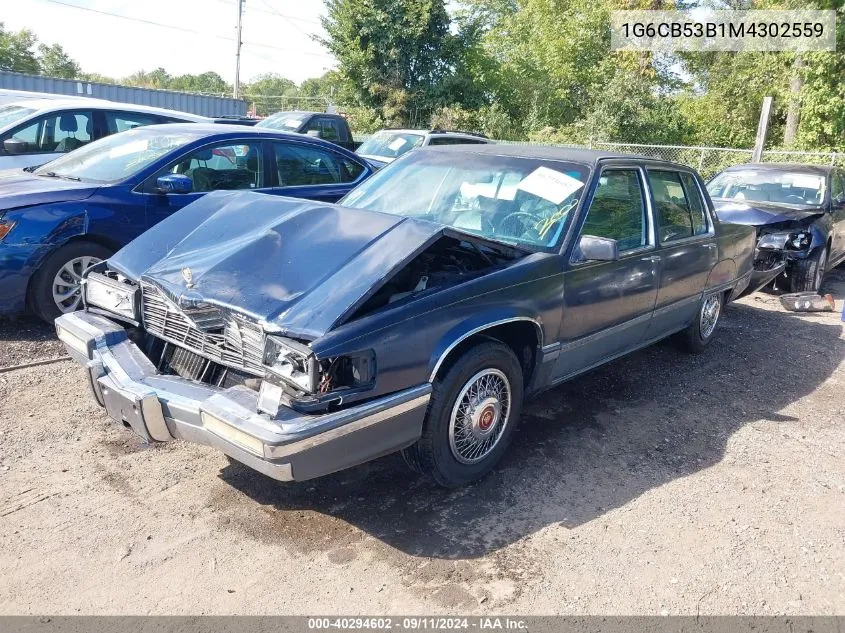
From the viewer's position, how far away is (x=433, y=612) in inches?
106

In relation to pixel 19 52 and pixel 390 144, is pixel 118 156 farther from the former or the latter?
pixel 19 52

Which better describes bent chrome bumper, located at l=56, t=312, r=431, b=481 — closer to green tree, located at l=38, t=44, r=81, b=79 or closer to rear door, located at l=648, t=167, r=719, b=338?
rear door, located at l=648, t=167, r=719, b=338

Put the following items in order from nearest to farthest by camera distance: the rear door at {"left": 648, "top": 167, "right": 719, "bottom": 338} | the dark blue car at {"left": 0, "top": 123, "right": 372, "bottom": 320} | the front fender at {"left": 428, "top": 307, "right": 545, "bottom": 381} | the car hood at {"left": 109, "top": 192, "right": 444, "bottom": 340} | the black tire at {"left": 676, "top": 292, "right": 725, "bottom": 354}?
the car hood at {"left": 109, "top": 192, "right": 444, "bottom": 340}, the front fender at {"left": 428, "top": 307, "right": 545, "bottom": 381}, the rear door at {"left": 648, "top": 167, "right": 719, "bottom": 338}, the dark blue car at {"left": 0, "top": 123, "right": 372, "bottom": 320}, the black tire at {"left": 676, "top": 292, "right": 725, "bottom": 354}

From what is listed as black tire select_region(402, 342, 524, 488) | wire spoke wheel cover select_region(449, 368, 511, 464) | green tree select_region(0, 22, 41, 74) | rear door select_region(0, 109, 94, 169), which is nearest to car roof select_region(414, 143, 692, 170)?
black tire select_region(402, 342, 524, 488)

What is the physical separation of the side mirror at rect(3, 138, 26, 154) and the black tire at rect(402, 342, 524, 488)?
6.49 m

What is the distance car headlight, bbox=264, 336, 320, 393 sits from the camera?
2777mm

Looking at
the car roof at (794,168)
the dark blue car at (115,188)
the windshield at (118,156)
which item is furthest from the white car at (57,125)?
the car roof at (794,168)

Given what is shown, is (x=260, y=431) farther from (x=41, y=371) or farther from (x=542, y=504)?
(x=41, y=371)

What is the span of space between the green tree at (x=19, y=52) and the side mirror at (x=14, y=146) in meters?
40.8

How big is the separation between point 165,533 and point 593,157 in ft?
11.0

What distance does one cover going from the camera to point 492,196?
425 centimetres

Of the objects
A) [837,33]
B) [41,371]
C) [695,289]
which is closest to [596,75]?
[837,33]

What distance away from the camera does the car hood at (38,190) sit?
5.09 meters

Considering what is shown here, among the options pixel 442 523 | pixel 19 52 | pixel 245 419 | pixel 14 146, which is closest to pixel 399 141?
pixel 14 146
